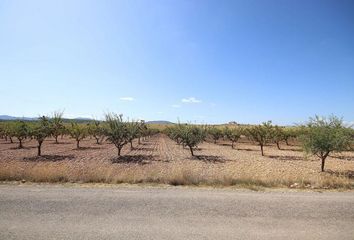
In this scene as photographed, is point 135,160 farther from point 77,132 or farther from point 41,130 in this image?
point 77,132

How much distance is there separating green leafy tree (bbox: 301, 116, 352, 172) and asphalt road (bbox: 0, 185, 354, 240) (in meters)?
16.1

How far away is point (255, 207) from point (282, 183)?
5330 millimetres

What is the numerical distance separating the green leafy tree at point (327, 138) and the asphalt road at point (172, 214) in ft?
52.9

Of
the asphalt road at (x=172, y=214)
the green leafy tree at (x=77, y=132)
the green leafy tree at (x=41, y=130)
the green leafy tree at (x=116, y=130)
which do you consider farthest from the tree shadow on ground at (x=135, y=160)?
the asphalt road at (x=172, y=214)

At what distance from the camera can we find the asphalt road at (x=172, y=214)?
25.2 feet

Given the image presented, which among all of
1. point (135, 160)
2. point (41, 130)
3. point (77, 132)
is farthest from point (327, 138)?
point (77, 132)

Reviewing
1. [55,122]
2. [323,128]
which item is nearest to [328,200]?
[323,128]

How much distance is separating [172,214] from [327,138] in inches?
861

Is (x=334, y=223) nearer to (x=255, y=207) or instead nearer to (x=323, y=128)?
(x=255, y=207)

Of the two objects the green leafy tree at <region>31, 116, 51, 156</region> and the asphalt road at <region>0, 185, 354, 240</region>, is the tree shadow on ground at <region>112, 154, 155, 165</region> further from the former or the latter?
the asphalt road at <region>0, 185, 354, 240</region>

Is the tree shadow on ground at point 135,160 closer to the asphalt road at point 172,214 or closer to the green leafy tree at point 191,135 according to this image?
the green leafy tree at point 191,135

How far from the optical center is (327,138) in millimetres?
27391

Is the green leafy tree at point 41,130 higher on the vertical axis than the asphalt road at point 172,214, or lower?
higher

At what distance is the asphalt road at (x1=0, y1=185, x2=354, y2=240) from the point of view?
7.69m
